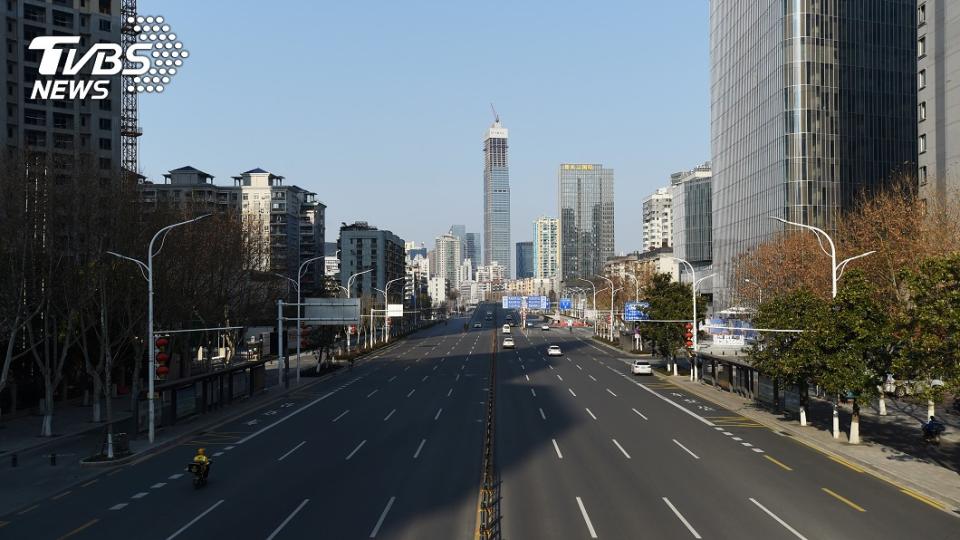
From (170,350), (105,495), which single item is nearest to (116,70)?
(170,350)

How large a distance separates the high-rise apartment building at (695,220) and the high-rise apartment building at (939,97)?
105 m

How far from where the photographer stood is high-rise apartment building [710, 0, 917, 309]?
103438 millimetres

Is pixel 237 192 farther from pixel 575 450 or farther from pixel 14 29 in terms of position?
pixel 575 450

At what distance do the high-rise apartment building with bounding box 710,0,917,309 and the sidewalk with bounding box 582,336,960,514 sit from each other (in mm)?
61133

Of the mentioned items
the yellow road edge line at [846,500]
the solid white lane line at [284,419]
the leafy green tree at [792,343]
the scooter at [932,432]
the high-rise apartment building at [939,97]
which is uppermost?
the high-rise apartment building at [939,97]

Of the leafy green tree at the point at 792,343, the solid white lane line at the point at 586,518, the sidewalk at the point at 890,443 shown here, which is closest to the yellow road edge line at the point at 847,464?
the sidewalk at the point at 890,443

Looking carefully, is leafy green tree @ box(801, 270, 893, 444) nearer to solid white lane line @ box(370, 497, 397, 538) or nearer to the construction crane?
solid white lane line @ box(370, 497, 397, 538)

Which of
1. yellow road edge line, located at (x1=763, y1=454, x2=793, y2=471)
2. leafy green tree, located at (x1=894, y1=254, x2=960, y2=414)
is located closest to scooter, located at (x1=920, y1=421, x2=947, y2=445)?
yellow road edge line, located at (x1=763, y1=454, x2=793, y2=471)

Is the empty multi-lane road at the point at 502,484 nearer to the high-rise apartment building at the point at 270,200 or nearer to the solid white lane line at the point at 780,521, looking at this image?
the solid white lane line at the point at 780,521

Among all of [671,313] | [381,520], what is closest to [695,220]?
[671,313]

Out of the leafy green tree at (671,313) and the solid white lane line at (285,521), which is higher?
the leafy green tree at (671,313)

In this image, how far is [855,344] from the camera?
1249 inches

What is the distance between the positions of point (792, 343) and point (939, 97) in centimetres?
3949

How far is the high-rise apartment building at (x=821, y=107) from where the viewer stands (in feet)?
339
